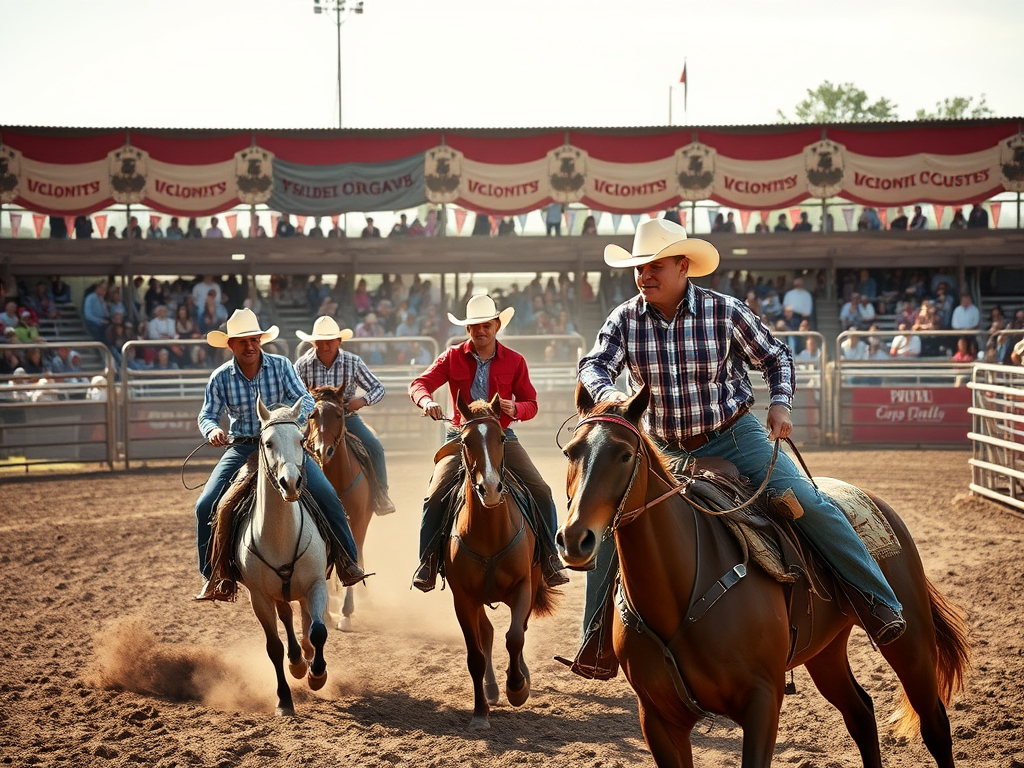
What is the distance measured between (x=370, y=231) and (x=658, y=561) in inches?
870

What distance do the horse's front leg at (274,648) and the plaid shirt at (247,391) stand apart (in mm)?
1197

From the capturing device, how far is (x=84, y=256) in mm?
24188

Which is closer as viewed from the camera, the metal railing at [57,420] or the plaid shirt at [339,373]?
the plaid shirt at [339,373]

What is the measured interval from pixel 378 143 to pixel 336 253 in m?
2.96

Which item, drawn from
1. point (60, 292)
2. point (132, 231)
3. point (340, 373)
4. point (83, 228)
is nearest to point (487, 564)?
point (340, 373)

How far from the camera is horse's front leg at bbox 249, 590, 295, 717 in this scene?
19.9 feet

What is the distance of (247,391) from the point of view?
697cm

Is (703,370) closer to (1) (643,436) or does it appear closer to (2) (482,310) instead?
(1) (643,436)

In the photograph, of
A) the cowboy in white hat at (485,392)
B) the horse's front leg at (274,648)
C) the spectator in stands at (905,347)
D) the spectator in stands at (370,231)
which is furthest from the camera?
the spectator in stands at (370,231)

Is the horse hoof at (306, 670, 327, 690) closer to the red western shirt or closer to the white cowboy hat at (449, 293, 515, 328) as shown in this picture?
the red western shirt

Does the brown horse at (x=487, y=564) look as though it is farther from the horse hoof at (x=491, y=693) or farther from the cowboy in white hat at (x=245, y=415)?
the cowboy in white hat at (x=245, y=415)

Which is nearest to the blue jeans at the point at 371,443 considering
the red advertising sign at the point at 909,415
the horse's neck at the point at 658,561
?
the horse's neck at the point at 658,561

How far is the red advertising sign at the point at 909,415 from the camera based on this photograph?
17844mm

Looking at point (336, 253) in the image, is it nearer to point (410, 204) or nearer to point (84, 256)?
point (410, 204)
